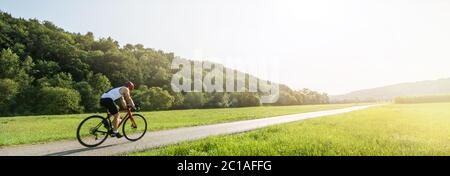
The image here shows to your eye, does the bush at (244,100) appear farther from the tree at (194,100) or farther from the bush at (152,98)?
the bush at (152,98)

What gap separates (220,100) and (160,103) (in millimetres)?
26314

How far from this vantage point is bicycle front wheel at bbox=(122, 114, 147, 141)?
12.8 metres

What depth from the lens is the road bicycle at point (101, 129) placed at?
11.5 meters

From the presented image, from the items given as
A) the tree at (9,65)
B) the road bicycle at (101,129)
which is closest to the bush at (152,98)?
the tree at (9,65)

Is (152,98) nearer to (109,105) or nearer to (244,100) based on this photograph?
(244,100)

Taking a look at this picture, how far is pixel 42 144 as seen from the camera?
12.5 meters

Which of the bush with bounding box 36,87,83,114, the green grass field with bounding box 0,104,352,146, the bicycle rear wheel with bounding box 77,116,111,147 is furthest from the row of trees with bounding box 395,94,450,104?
the bicycle rear wheel with bounding box 77,116,111,147

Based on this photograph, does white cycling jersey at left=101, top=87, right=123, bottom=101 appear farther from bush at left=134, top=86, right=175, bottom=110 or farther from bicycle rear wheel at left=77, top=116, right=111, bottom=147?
bush at left=134, top=86, right=175, bottom=110

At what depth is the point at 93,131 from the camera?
38.3ft

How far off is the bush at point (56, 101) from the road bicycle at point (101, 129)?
5122 centimetres

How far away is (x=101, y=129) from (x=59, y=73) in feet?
205

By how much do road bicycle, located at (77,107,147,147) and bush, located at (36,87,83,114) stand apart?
51.2m
